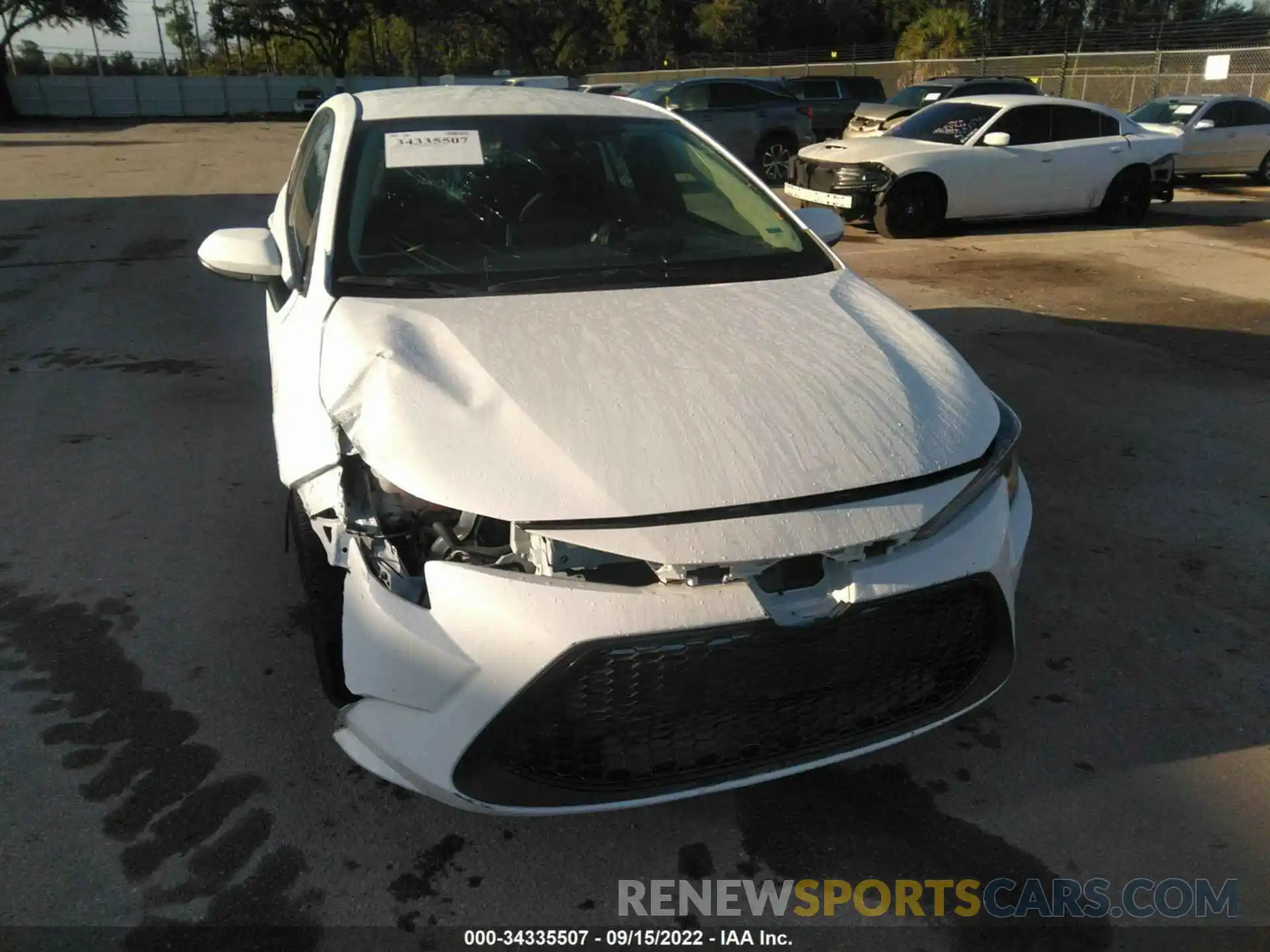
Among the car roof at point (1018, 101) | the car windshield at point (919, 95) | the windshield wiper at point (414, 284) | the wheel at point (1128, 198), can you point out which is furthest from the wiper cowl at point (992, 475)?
the car windshield at point (919, 95)

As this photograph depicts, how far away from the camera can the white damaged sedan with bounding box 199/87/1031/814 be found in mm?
1994

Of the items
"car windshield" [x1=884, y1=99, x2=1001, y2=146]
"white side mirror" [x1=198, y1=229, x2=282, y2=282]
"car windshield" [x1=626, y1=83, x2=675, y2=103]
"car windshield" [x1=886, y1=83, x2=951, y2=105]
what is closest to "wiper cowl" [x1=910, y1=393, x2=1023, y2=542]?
"white side mirror" [x1=198, y1=229, x2=282, y2=282]

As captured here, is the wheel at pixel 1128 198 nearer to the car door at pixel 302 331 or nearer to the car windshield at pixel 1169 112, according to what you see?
the car windshield at pixel 1169 112

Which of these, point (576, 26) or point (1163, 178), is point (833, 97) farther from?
point (576, 26)

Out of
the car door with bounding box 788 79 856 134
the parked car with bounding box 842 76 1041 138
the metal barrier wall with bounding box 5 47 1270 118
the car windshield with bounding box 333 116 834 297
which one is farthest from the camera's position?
the metal barrier wall with bounding box 5 47 1270 118

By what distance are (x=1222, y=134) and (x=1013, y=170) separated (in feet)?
21.8

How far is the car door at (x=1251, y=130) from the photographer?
1518 centimetres

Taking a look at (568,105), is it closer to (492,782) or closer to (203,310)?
(492,782)

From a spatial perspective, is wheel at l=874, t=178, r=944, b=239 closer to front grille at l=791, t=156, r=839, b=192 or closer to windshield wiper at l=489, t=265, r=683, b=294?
front grille at l=791, t=156, r=839, b=192

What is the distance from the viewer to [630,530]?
6.53ft

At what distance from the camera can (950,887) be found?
228cm

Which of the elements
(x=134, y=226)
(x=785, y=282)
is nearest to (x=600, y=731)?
(x=785, y=282)

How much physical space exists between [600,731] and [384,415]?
878 millimetres

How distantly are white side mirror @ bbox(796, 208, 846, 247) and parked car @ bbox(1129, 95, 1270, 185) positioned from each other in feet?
45.4
